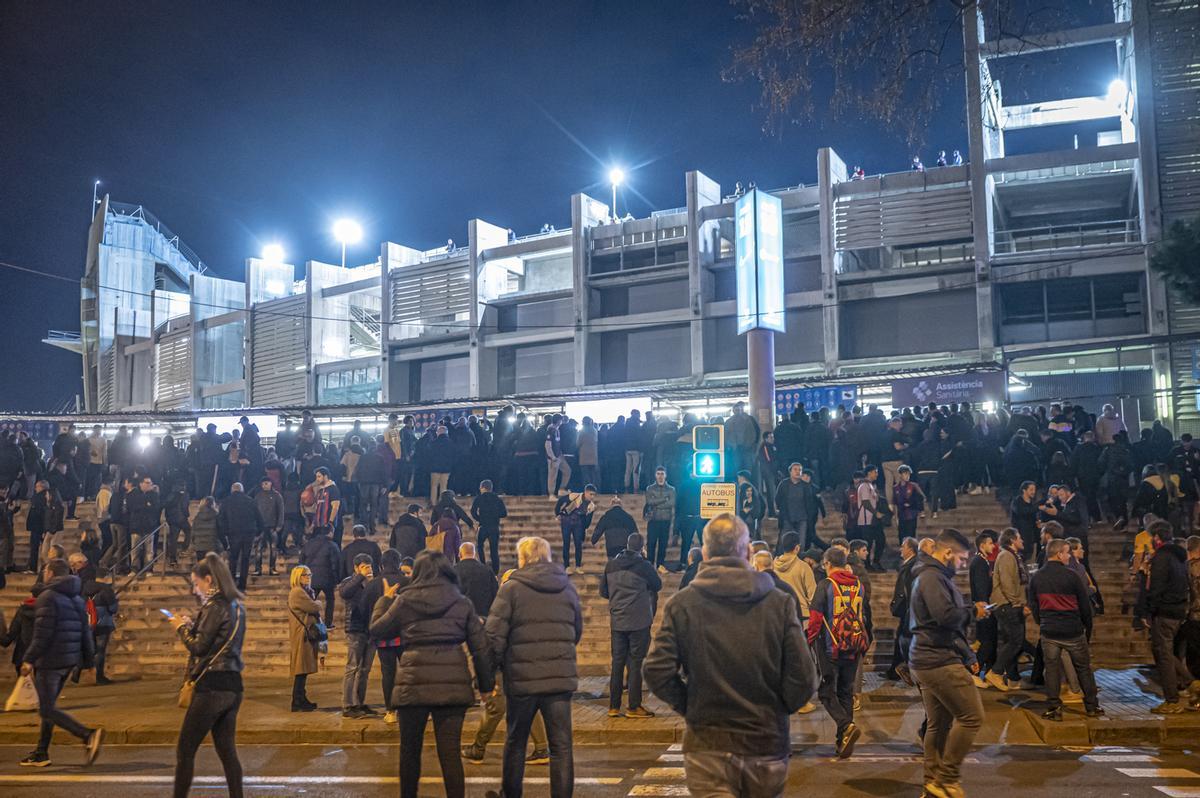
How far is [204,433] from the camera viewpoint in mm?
20891

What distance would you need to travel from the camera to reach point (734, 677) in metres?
4.33

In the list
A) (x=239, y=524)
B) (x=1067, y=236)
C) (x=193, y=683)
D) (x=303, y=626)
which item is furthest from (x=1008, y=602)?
(x=1067, y=236)

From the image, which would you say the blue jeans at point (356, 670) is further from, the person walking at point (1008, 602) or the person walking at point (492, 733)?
the person walking at point (1008, 602)

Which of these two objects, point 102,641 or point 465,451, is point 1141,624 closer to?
point 465,451

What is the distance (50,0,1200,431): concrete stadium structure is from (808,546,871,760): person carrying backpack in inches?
740

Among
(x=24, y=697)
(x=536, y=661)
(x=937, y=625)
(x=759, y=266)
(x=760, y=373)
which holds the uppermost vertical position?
(x=759, y=266)

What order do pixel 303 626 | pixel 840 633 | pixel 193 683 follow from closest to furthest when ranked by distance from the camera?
pixel 193 683 → pixel 840 633 → pixel 303 626

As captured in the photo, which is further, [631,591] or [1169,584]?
[631,591]

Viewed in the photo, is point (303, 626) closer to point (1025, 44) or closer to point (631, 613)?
point (631, 613)

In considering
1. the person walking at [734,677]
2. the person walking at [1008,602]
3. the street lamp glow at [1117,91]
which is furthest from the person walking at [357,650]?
the street lamp glow at [1117,91]

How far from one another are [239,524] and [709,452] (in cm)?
742

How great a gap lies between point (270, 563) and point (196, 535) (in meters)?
2.29

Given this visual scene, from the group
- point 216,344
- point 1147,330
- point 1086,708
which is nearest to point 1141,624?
point 1086,708

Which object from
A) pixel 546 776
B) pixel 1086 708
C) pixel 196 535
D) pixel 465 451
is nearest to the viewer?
pixel 546 776
